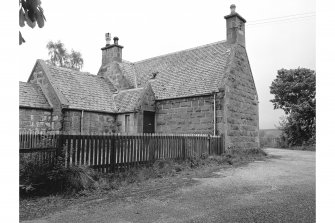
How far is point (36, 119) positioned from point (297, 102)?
951 inches

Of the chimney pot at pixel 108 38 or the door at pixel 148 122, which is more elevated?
the chimney pot at pixel 108 38

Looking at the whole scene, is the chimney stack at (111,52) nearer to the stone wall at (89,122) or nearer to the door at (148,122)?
the stone wall at (89,122)

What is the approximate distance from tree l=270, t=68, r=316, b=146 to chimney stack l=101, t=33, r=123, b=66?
679 inches

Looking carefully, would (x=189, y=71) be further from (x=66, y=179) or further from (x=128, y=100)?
(x=66, y=179)

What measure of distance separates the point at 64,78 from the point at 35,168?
11030mm

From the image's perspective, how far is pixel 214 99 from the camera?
575 inches

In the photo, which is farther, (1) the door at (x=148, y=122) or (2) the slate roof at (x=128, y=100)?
(1) the door at (x=148, y=122)

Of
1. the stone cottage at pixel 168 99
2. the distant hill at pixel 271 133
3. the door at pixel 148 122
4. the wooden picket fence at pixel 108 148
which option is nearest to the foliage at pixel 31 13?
the wooden picket fence at pixel 108 148

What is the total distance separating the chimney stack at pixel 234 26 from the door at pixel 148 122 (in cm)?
706

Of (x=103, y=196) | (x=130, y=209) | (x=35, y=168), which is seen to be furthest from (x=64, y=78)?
(x=130, y=209)

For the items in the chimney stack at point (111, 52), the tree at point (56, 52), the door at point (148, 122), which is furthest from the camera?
the tree at point (56, 52)

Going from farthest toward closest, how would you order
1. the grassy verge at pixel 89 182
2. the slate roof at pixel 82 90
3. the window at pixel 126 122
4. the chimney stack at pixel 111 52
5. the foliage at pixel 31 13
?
the chimney stack at pixel 111 52 < the window at pixel 126 122 < the slate roof at pixel 82 90 < the grassy verge at pixel 89 182 < the foliage at pixel 31 13

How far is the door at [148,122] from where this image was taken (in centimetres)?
1605

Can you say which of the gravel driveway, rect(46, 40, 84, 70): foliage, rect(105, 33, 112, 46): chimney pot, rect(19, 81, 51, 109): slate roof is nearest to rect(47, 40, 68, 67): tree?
rect(46, 40, 84, 70): foliage
